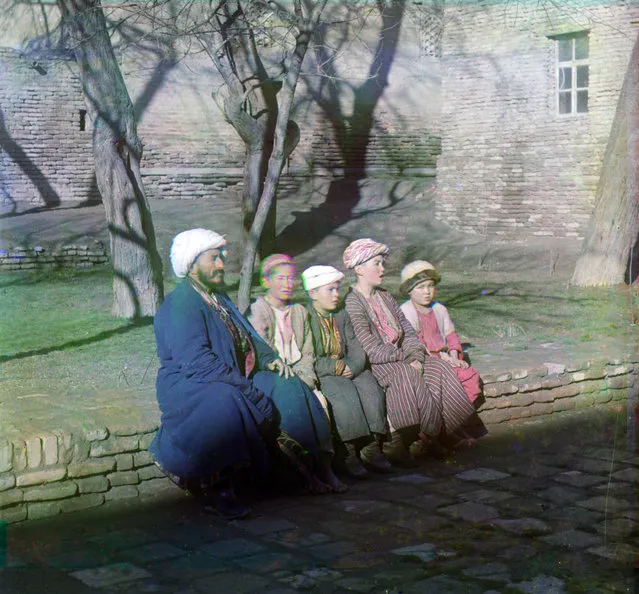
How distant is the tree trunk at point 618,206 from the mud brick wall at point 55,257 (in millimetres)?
7847

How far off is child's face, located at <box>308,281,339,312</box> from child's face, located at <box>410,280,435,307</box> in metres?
0.86

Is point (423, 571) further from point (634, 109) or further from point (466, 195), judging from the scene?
point (466, 195)

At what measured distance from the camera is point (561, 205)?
17.5 metres

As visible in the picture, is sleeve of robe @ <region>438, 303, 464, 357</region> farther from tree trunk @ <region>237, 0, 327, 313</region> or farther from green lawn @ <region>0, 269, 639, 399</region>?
tree trunk @ <region>237, 0, 327, 313</region>

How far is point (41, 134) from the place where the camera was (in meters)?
19.2

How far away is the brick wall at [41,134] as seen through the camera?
62.2ft

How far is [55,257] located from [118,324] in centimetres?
628

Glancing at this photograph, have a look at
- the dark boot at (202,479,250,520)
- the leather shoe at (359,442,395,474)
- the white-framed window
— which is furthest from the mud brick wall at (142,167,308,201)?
the dark boot at (202,479,250,520)

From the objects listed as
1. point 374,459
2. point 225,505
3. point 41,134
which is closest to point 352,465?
point 374,459

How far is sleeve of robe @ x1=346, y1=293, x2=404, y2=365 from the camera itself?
590cm

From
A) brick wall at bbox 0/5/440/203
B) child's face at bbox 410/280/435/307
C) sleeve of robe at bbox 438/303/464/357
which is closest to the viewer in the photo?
child's face at bbox 410/280/435/307

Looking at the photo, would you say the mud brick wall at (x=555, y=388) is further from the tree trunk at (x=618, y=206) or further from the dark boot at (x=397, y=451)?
the tree trunk at (x=618, y=206)

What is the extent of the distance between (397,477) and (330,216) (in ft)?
44.1

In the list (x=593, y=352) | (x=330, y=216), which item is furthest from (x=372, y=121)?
(x=593, y=352)
